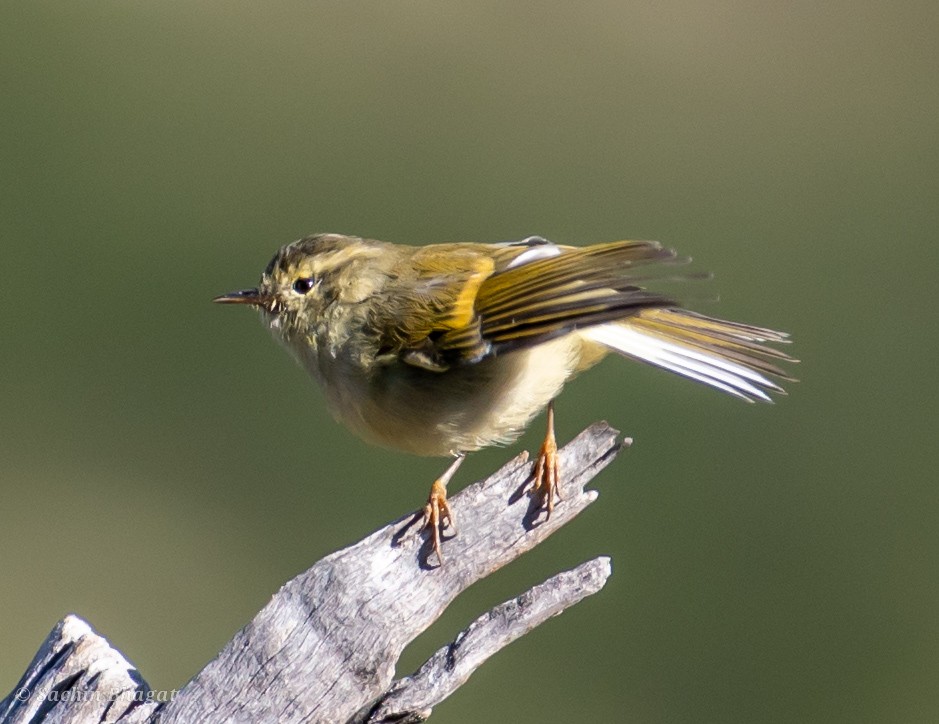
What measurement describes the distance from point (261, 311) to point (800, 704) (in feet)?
11.4

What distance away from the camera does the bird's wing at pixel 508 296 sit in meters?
3.76

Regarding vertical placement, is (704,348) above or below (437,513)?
above

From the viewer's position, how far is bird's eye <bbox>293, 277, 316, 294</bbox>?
14.9 feet

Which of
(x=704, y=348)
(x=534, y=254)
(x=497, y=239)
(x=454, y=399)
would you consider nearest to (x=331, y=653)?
(x=454, y=399)

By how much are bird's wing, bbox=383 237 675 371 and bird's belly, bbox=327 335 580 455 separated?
3.5 inches

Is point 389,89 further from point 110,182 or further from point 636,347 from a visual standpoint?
point 636,347

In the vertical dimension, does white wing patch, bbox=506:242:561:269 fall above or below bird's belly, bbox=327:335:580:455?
above

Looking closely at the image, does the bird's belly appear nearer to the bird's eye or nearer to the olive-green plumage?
the olive-green plumage

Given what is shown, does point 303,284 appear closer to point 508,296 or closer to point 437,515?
point 508,296

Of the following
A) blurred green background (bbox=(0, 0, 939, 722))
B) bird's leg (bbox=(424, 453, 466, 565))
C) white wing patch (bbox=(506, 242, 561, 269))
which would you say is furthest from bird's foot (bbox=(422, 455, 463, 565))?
blurred green background (bbox=(0, 0, 939, 722))

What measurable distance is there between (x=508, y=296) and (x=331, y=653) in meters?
1.34

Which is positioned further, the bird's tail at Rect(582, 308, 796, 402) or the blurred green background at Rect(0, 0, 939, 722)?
the blurred green background at Rect(0, 0, 939, 722)

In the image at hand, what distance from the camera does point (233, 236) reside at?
9367 millimetres

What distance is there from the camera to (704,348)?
439cm
